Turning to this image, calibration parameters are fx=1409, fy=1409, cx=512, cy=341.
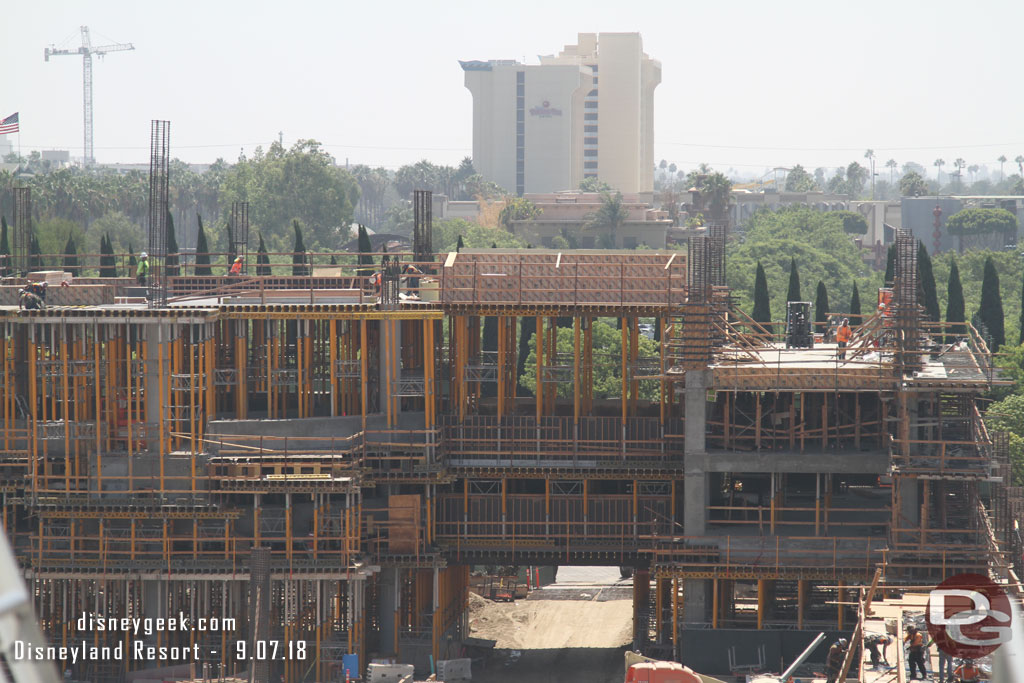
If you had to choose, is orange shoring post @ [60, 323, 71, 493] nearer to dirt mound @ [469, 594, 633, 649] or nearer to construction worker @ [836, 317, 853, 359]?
dirt mound @ [469, 594, 633, 649]

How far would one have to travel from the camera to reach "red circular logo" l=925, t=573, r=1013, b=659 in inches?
1064

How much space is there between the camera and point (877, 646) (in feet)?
102

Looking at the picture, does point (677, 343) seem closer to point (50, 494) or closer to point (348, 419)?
point (348, 419)

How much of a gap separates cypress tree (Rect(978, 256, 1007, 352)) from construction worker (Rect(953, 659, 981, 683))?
5171 centimetres

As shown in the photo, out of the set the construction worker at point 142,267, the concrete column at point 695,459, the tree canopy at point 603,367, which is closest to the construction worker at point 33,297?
the construction worker at point 142,267

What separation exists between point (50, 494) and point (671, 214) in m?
164

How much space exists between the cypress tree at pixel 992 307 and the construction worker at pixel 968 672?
5171 centimetres

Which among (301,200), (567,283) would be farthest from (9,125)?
(301,200)

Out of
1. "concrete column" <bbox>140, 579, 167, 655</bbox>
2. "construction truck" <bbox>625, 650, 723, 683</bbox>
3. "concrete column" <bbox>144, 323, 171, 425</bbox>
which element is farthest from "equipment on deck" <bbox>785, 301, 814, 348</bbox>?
"concrete column" <bbox>140, 579, 167, 655</bbox>

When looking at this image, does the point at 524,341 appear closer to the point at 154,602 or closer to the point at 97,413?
the point at 97,413

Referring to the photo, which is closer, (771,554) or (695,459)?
(771,554)

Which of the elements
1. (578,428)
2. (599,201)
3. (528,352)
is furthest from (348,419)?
(599,201)

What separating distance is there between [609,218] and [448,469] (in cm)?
13296

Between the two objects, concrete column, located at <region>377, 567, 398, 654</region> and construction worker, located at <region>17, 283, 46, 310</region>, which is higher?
construction worker, located at <region>17, 283, 46, 310</region>
